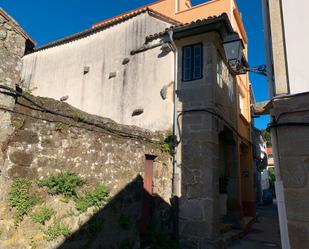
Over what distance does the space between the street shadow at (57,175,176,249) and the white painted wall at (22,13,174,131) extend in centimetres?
238

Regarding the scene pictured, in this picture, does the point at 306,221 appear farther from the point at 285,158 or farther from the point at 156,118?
the point at 156,118

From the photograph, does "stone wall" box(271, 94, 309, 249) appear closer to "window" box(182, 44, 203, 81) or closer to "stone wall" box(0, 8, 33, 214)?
"stone wall" box(0, 8, 33, 214)

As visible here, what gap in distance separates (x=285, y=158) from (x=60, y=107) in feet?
12.9

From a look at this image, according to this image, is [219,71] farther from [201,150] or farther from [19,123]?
[19,123]

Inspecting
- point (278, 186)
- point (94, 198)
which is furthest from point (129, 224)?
point (278, 186)

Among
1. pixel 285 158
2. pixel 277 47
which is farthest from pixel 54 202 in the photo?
pixel 277 47

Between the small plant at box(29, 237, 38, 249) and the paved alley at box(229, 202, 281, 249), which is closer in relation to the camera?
the small plant at box(29, 237, 38, 249)

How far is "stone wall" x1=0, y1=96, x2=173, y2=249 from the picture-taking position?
4227mm

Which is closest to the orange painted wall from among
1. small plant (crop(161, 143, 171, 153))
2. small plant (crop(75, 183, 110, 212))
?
small plant (crop(161, 143, 171, 153))

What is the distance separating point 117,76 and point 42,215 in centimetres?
621

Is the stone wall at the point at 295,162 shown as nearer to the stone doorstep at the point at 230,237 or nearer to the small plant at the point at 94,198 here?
the small plant at the point at 94,198

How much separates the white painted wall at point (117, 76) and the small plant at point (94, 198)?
3198mm

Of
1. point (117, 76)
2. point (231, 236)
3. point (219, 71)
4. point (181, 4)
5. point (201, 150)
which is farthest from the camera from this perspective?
point (181, 4)

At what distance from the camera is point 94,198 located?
5.42 m
